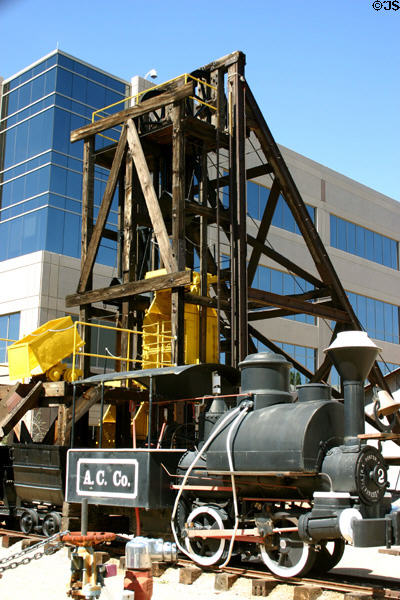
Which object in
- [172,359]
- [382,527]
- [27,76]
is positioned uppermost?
[27,76]

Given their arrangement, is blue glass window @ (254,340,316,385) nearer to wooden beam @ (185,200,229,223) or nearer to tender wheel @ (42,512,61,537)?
wooden beam @ (185,200,229,223)

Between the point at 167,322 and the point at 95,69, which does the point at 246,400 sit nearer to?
the point at 167,322

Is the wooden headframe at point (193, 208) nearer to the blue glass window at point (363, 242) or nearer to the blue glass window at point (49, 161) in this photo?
the blue glass window at point (49, 161)

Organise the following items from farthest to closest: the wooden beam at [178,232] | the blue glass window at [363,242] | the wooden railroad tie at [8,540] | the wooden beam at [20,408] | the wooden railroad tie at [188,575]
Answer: the blue glass window at [363,242]
the wooden beam at [178,232]
the wooden beam at [20,408]
the wooden railroad tie at [8,540]
the wooden railroad tie at [188,575]

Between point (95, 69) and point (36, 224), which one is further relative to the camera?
point (95, 69)

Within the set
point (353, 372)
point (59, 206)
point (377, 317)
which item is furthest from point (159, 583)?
point (377, 317)

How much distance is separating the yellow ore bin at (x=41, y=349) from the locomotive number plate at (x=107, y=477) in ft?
9.66

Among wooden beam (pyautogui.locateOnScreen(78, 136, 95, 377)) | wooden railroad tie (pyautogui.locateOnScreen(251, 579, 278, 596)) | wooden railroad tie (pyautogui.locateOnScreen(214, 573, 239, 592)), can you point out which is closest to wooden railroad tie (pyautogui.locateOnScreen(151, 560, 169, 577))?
wooden railroad tie (pyautogui.locateOnScreen(214, 573, 239, 592))

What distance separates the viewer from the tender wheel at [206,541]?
10.2 metres

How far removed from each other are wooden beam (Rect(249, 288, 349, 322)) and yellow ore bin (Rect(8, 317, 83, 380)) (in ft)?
15.6

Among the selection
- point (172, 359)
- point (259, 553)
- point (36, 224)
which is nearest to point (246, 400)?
point (259, 553)

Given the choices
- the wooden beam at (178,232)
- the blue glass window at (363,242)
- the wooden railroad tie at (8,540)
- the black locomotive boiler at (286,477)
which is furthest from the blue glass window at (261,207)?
the black locomotive boiler at (286,477)

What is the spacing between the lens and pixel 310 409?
9594 millimetres

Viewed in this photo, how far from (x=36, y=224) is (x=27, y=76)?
7646mm
